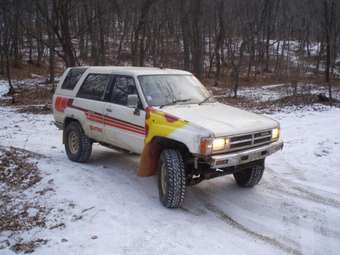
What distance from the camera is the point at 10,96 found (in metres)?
20.0

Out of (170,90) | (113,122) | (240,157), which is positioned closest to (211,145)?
(240,157)

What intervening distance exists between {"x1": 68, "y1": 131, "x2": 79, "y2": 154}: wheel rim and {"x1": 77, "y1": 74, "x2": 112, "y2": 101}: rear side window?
808mm

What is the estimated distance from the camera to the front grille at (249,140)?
5125 millimetres

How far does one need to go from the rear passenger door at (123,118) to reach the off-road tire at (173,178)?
2.31 ft

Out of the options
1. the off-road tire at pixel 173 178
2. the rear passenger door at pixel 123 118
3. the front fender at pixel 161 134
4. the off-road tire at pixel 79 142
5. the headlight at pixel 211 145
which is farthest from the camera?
the off-road tire at pixel 79 142

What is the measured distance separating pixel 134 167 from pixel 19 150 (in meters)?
2.95

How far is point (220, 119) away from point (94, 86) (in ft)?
9.34

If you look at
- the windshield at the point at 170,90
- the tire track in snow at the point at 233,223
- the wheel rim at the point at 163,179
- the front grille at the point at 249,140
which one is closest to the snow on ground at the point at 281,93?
the windshield at the point at 170,90

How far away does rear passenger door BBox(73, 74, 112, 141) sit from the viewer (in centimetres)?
690

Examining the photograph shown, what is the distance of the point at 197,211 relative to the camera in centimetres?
553

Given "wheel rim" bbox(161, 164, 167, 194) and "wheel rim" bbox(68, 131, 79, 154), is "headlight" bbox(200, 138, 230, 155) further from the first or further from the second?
"wheel rim" bbox(68, 131, 79, 154)

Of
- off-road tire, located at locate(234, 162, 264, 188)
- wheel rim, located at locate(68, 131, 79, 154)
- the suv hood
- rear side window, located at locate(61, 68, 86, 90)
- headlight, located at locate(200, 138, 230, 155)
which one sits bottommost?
off-road tire, located at locate(234, 162, 264, 188)

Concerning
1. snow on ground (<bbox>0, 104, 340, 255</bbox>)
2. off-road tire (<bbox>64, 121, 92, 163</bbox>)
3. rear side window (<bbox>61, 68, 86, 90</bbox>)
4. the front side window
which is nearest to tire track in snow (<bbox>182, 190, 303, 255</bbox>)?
snow on ground (<bbox>0, 104, 340, 255</bbox>)

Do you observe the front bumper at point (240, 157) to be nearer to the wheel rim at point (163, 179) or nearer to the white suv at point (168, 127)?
the white suv at point (168, 127)
